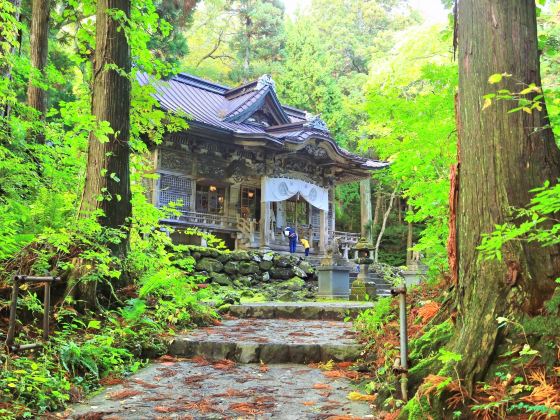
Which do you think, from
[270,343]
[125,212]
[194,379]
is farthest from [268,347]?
[125,212]

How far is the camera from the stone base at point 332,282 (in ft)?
42.3

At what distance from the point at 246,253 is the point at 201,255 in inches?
65.5

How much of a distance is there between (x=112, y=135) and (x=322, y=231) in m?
17.0

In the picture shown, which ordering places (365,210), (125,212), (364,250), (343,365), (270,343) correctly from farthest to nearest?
(365,210) < (364,250) < (125,212) < (270,343) < (343,365)

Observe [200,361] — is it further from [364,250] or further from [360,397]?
[364,250]

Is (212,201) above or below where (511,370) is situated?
above

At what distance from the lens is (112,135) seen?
19.5ft

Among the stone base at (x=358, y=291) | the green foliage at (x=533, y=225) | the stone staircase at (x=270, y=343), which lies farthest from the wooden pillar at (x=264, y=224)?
the green foliage at (x=533, y=225)

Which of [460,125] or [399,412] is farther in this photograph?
[460,125]

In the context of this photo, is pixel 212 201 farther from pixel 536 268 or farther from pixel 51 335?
pixel 536 268

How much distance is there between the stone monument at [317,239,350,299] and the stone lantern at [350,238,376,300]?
0.40 metres

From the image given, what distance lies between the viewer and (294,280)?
1558cm

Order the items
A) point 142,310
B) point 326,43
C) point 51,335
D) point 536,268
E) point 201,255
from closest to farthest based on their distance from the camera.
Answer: point 536,268, point 51,335, point 142,310, point 201,255, point 326,43

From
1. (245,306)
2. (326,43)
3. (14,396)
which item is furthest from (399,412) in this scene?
(326,43)
